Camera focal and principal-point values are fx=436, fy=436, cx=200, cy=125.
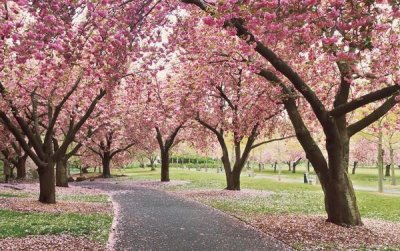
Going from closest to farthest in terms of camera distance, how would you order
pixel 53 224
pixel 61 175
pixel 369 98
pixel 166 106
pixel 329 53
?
1. pixel 329 53
2. pixel 369 98
3. pixel 53 224
4. pixel 166 106
5. pixel 61 175

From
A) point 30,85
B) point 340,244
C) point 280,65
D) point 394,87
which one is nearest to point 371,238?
point 340,244

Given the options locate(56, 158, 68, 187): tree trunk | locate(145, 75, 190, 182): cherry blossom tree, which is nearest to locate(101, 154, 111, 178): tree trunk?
locate(145, 75, 190, 182): cherry blossom tree

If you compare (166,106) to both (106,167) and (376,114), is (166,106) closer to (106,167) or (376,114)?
(376,114)

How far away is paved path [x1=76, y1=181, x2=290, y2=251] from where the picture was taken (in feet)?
42.6

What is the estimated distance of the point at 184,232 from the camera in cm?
1521

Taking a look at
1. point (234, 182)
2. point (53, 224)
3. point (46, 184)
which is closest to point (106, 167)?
point (234, 182)

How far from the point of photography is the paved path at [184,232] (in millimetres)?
12970

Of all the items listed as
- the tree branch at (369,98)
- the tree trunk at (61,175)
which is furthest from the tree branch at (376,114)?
the tree trunk at (61,175)

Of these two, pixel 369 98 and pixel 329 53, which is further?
pixel 369 98

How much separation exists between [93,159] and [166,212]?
51.4 meters

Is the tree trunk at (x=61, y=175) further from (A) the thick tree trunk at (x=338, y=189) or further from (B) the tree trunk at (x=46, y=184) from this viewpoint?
(A) the thick tree trunk at (x=338, y=189)

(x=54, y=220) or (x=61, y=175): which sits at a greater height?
(x=61, y=175)

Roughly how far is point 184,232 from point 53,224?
16.1 ft

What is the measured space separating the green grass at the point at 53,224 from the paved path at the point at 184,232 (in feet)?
2.14
